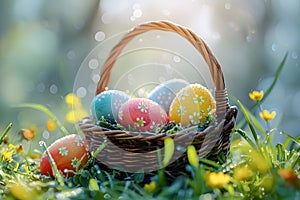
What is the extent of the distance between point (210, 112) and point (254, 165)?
0.61ft

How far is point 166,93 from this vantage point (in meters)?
1.20

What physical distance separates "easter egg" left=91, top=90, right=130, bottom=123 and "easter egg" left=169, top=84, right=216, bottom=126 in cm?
14

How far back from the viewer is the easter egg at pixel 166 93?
47.1 inches

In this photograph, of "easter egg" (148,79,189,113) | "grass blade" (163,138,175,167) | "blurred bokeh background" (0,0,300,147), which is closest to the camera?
"grass blade" (163,138,175,167)

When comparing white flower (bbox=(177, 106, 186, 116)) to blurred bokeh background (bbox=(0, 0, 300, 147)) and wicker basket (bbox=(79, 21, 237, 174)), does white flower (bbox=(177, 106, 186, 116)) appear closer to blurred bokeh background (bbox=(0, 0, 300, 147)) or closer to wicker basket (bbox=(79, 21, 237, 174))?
wicker basket (bbox=(79, 21, 237, 174))

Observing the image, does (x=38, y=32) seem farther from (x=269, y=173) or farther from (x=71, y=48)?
(x=269, y=173)

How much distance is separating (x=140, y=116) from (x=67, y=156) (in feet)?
0.69

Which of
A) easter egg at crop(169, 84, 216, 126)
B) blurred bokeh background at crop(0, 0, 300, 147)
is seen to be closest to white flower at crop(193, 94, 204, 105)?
easter egg at crop(169, 84, 216, 126)

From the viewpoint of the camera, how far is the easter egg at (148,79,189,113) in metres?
1.20

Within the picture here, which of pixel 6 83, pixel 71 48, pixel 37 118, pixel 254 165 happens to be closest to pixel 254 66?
pixel 71 48

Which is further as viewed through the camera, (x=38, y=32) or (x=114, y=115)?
(x=38, y=32)

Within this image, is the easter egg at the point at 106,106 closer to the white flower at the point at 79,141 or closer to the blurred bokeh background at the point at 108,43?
the white flower at the point at 79,141

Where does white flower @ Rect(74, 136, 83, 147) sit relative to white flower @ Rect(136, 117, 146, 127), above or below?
below

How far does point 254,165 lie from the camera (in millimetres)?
948
